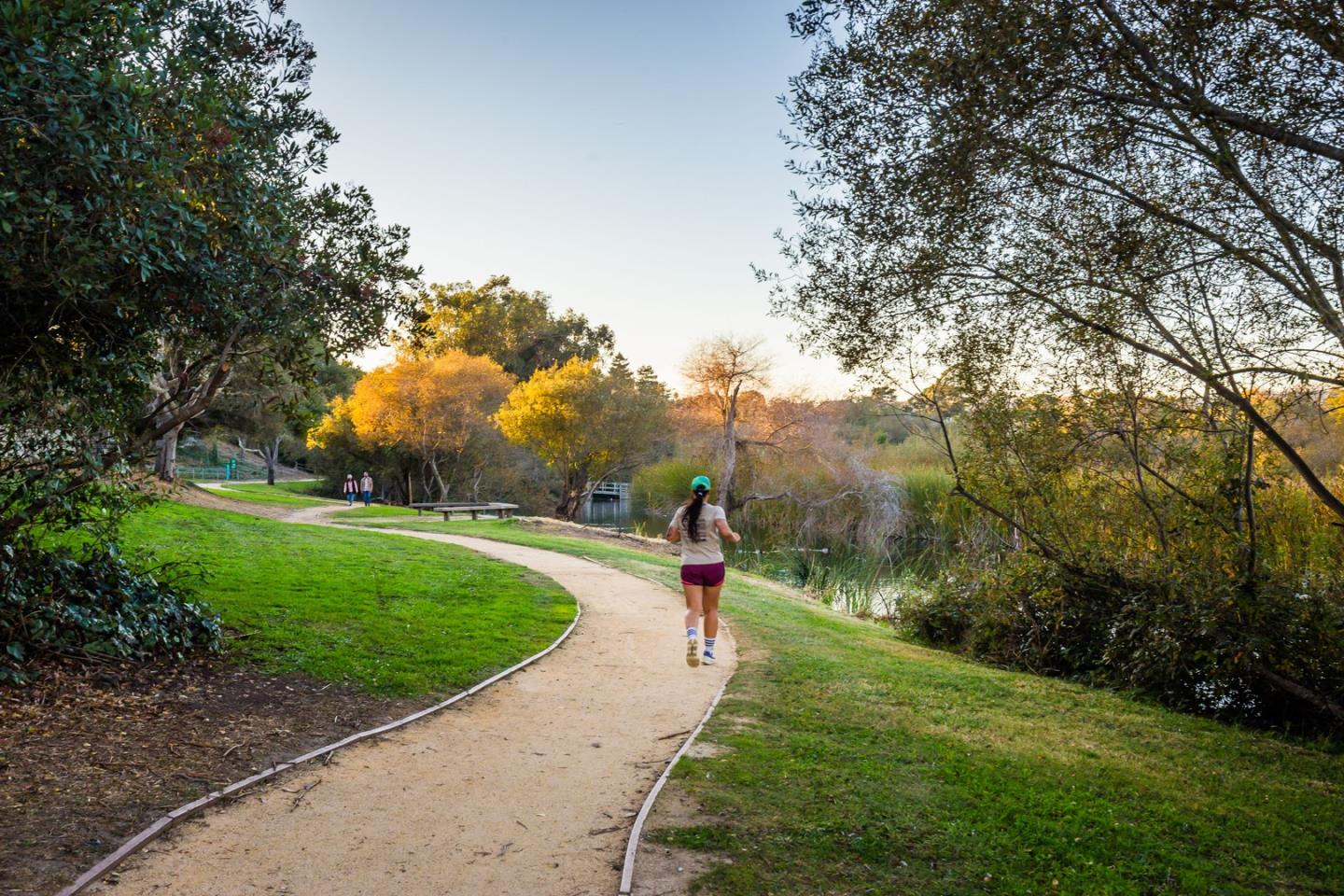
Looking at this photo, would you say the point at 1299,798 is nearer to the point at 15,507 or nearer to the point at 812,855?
the point at 812,855

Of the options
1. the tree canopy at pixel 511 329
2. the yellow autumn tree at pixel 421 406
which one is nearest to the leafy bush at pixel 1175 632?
the yellow autumn tree at pixel 421 406

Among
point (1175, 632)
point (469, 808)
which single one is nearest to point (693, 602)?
point (469, 808)

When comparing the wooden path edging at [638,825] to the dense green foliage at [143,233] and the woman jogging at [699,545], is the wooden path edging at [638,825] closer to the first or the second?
the woman jogging at [699,545]

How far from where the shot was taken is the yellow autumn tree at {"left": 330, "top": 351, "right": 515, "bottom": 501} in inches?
1517

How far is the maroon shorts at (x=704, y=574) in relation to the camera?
9133 mm

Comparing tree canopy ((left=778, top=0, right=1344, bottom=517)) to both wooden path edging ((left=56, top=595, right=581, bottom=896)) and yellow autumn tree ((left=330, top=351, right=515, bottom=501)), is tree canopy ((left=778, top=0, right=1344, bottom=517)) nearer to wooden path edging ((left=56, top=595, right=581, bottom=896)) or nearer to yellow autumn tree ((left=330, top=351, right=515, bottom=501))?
wooden path edging ((left=56, top=595, right=581, bottom=896))

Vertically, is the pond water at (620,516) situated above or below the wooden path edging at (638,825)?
above

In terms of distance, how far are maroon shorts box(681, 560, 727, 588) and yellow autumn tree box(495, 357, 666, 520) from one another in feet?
97.8

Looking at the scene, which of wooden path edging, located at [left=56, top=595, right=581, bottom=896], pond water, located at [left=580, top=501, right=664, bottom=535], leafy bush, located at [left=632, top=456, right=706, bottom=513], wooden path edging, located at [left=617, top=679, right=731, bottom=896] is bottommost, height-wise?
wooden path edging, located at [left=56, top=595, right=581, bottom=896]

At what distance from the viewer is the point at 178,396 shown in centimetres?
934

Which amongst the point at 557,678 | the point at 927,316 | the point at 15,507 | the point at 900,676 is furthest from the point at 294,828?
the point at 927,316

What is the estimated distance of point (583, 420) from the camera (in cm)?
3966

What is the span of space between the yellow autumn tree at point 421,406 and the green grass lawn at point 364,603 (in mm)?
19536

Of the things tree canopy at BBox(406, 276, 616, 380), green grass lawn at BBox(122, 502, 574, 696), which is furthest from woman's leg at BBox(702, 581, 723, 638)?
tree canopy at BBox(406, 276, 616, 380)
